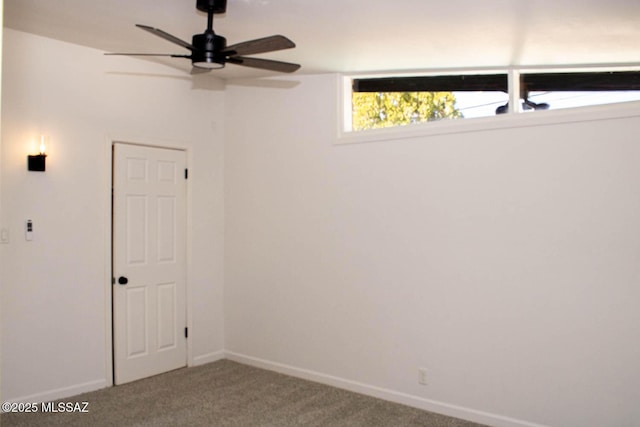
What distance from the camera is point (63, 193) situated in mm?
4289

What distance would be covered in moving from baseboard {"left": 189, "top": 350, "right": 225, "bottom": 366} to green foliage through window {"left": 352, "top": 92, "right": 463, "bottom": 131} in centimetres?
277

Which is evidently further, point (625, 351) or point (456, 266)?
point (456, 266)

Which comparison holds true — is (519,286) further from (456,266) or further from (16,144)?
(16,144)

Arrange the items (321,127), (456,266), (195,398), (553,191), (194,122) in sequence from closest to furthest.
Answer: (553,191), (456,266), (195,398), (321,127), (194,122)

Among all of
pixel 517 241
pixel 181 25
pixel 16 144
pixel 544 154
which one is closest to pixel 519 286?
pixel 517 241

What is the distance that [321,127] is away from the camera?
15.9 ft

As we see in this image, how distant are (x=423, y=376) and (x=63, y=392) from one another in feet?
9.61

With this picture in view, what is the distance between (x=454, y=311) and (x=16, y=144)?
361cm

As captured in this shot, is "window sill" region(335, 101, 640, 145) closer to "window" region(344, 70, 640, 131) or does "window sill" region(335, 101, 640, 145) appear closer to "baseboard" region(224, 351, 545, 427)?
"window" region(344, 70, 640, 131)

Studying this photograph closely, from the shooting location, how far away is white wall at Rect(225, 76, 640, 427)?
3.33 meters

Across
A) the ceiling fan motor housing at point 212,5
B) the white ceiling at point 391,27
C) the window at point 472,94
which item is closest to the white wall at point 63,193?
the white ceiling at point 391,27

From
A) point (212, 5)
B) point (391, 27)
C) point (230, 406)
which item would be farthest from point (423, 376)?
point (212, 5)

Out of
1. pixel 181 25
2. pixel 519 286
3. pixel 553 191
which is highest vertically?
pixel 181 25

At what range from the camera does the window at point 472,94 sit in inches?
141
